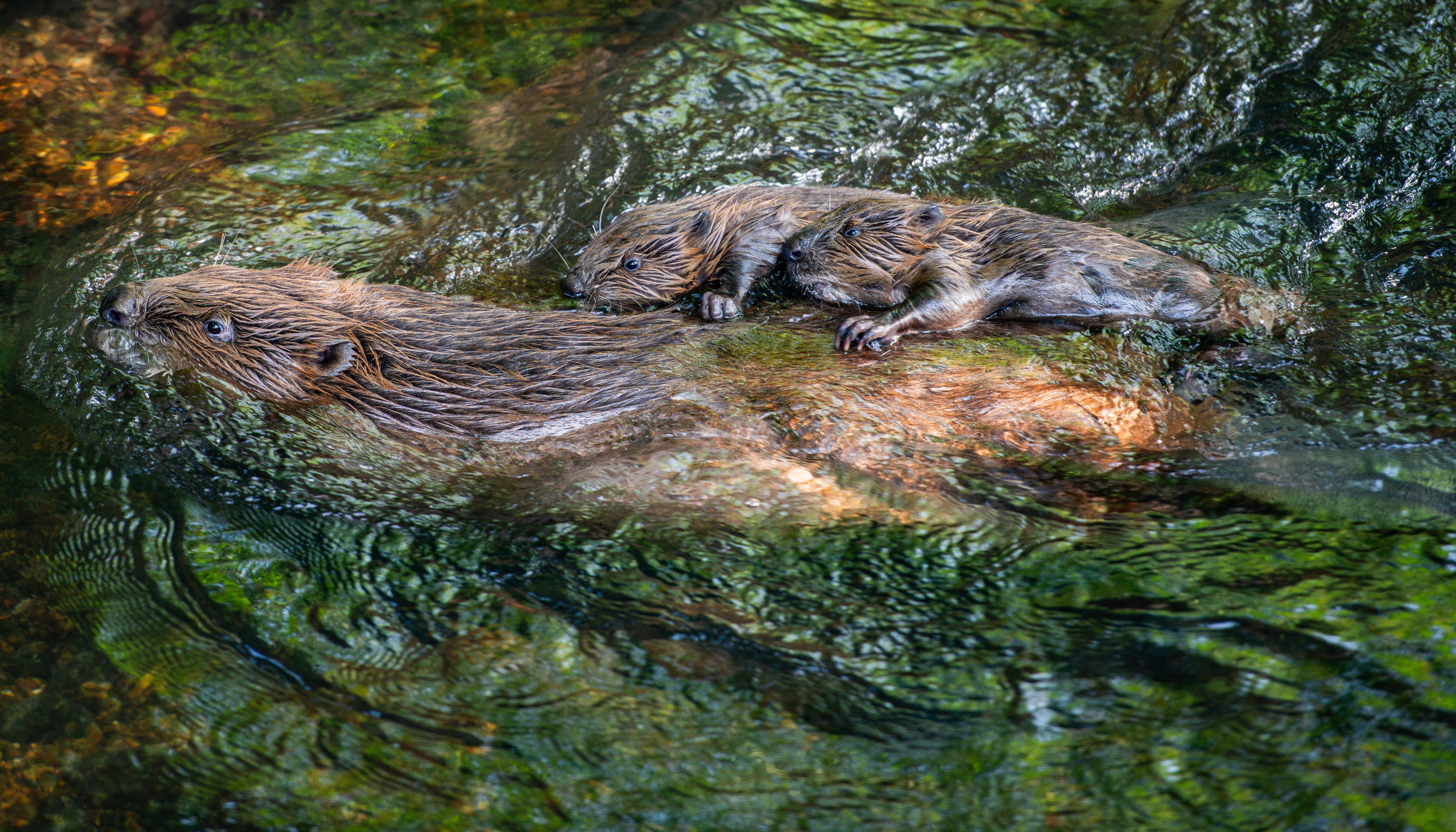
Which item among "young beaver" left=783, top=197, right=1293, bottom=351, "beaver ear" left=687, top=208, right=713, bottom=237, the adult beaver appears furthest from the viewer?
"beaver ear" left=687, top=208, right=713, bottom=237

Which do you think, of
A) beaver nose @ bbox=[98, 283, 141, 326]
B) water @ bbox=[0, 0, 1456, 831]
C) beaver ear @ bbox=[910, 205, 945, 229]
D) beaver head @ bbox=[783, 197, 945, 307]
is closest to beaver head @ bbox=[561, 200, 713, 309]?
water @ bbox=[0, 0, 1456, 831]

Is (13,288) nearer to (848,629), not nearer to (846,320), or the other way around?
(846,320)

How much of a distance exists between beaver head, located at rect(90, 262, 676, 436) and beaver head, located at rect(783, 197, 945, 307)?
3.54ft

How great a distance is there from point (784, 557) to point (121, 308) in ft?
9.55

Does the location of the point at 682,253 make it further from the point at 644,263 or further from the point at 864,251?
the point at 864,251

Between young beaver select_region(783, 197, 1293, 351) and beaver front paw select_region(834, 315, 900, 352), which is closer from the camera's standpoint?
beaver front paw select_region(834, 315, 900, 352)

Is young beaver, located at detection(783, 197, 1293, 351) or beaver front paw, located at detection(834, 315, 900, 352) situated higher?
young beaver, located at detection(783, 197, 1293, 351)

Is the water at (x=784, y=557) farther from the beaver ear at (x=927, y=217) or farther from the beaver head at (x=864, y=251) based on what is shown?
the beaver ear at (x=927, y=217)

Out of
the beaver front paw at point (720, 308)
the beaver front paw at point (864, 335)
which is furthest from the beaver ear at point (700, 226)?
the beaver front paw at point (864, 335)

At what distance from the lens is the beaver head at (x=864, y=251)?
4.67 meters

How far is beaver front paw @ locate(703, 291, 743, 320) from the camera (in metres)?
4.68

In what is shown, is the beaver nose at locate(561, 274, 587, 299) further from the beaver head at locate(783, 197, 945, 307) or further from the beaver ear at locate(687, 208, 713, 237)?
the beaver head at locate(783, 197, 945, 307)

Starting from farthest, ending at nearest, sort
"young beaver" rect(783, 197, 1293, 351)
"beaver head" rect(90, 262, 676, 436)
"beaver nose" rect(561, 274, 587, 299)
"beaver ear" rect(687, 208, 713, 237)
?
"beaver ear" rect(687, 208, 713, 237)
"beaver nose" rect(561, 274, 587, 299)
"young beaver" rect(783, 197, 1293, 351)
"beaver head" rect(90, 262, 676, 436)

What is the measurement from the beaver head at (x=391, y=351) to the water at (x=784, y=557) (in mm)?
171
